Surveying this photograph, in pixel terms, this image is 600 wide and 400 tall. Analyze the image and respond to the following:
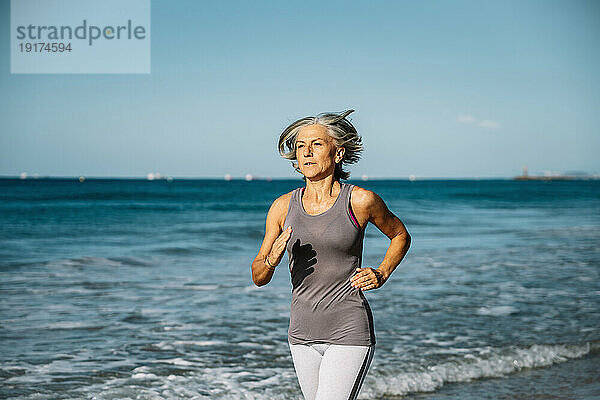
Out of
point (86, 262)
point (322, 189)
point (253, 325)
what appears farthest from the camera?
point (86, 262)

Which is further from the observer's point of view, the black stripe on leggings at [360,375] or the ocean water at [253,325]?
the ocean water at [253,325]

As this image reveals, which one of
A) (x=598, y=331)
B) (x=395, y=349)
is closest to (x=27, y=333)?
(x=395, y=349)

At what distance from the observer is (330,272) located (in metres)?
3.50

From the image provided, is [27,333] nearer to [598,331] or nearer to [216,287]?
[216,287]

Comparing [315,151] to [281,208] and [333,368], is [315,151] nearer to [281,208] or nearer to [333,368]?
[281,208]

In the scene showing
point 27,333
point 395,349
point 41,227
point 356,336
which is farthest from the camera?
point 41,227

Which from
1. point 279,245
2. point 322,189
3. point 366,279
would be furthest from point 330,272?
point 322,189

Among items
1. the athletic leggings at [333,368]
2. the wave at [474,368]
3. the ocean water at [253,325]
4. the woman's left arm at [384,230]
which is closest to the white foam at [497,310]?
the ocean water at [253,325]

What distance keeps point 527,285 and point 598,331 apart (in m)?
3.55

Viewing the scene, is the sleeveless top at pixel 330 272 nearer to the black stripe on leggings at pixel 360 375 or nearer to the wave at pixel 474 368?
the black stripe on leggings at pixel 360 375

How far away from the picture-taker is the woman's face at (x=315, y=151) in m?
3.57

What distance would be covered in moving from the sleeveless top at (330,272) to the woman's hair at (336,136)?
208mm

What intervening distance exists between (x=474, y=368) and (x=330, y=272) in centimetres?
484

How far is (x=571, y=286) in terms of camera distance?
1294cm
